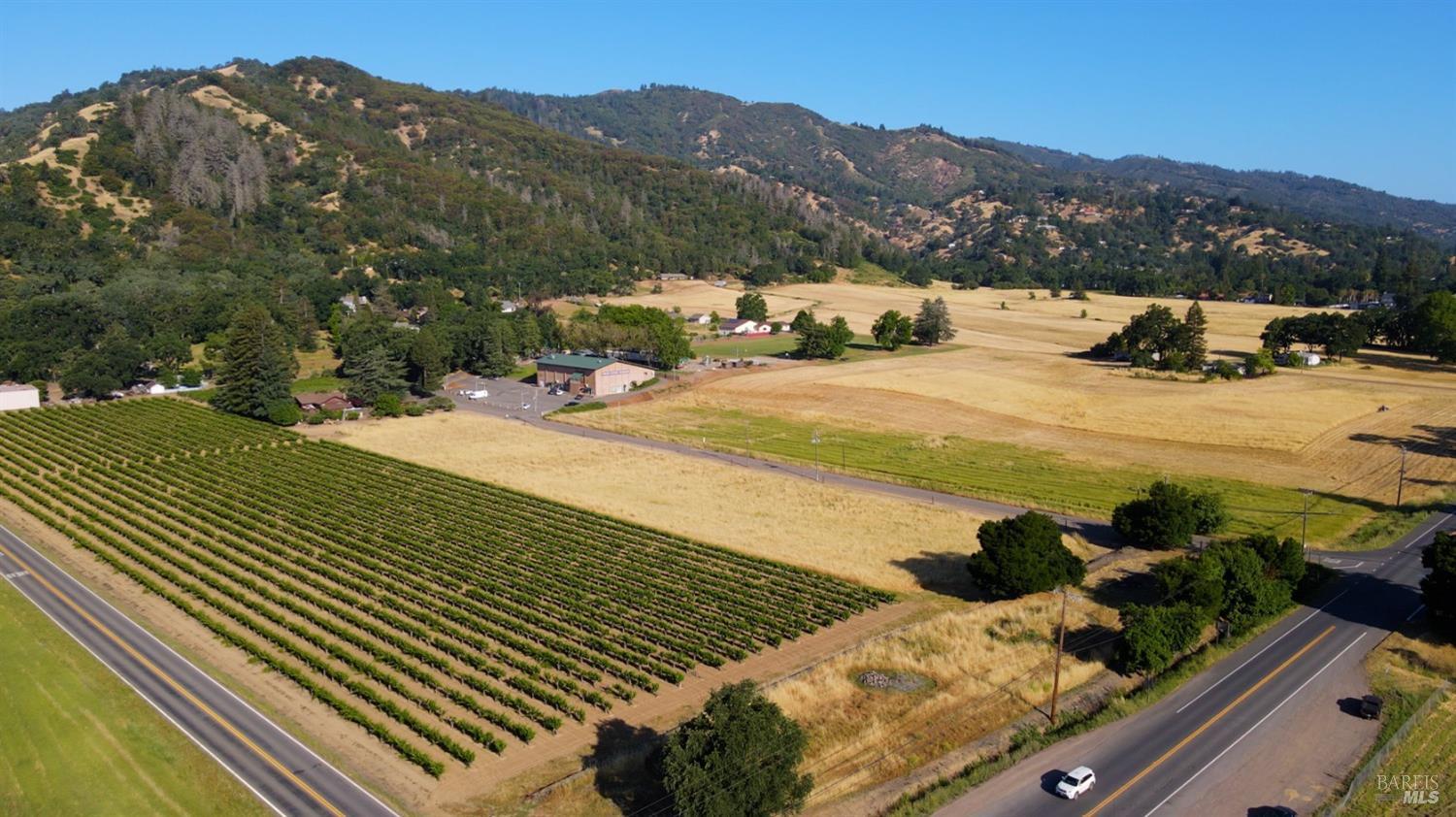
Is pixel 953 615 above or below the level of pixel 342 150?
below

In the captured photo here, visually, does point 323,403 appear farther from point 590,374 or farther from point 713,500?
point 713,500

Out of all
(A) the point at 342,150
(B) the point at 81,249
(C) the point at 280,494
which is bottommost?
(C) the point at 280,494

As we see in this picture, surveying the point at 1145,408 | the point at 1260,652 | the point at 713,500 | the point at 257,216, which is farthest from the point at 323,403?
the point at 257,216

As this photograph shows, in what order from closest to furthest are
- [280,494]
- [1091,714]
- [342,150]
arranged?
[1091,714], [280,494], [342,150]

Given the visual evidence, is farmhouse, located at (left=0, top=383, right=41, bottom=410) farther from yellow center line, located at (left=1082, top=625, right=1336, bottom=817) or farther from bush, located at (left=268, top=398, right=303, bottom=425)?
yellow center line, located at (left=1082, top=625, right=1336, bottom=817)

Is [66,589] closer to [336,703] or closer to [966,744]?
[336,703]

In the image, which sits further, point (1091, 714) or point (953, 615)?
point (953, 615)

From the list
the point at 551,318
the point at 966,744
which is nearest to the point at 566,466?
the point at 966,744
